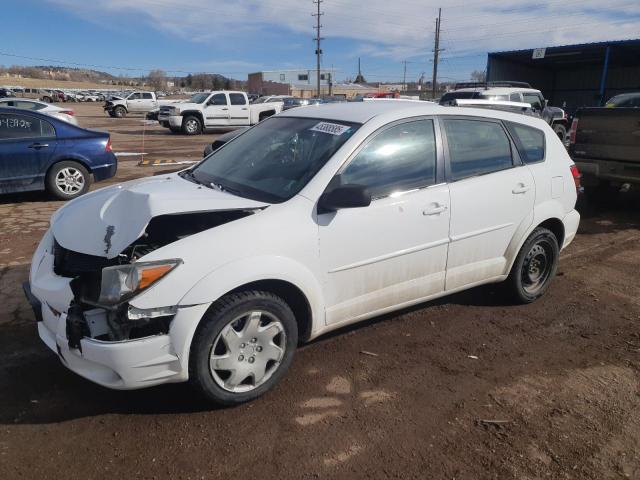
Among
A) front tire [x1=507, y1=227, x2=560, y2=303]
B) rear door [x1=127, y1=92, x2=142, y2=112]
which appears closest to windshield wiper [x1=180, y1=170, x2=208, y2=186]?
front tire [x1=507, y1=227, x2=560, y2=303]

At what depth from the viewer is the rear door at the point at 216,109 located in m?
22.8

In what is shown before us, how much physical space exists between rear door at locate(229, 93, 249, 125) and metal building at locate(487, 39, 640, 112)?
12.6m

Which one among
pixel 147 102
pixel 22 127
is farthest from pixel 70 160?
pixel 147 102

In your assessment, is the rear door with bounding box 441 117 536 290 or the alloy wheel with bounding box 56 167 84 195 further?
the alloy wheel with bounding box 56 167 84 195

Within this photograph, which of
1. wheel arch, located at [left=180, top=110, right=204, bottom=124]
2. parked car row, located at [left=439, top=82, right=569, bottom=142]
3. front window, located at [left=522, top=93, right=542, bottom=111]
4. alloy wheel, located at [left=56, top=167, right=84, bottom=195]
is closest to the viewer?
alloy wheel, located at [left=56, top=167, right=84, bottom=195]

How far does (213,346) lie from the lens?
2.78 m

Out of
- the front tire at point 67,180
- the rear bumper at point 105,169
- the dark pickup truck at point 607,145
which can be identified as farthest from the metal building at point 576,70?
the front tire at point 67,180

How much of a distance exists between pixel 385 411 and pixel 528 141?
105 inches

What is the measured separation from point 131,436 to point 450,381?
1944mm

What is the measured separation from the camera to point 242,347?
9.54ft

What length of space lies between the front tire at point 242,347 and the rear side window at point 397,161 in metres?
0.97

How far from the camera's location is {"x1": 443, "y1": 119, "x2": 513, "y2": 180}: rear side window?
12.5 ft

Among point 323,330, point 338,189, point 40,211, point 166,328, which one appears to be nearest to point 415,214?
point 338,189

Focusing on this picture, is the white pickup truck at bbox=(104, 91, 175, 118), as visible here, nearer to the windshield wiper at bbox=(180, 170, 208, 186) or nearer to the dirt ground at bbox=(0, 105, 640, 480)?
the windshield wiper at bbox=(180, 170, 208, 186)
